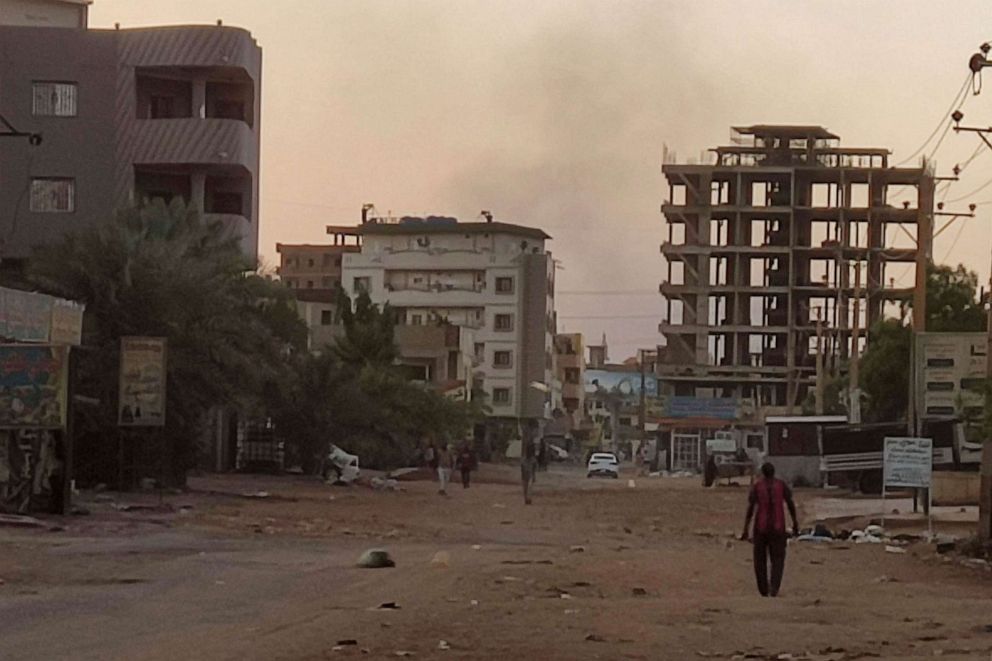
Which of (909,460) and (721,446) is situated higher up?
(909,460)

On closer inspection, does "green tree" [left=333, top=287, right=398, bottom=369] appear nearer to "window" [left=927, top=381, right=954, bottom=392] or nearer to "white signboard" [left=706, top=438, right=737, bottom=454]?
"white signboard" [left=706, top=438, right=737, bottom=454]

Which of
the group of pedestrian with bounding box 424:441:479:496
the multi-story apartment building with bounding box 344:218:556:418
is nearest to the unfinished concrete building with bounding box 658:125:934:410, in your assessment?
the multi-story apartment building with bounding box 344:218:556:418

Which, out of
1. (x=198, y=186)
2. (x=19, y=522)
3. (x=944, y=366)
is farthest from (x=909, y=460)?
(x=198, y=186)

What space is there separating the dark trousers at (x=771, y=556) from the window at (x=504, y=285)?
129m

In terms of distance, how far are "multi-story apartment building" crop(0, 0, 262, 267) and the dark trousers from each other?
49.6m

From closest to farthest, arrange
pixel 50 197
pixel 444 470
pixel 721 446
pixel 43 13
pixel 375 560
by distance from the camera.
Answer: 1. pixel 375 560
2. pixel 444 470
3. pixel 50 197
4. pixel 43 13
5. pixel 721 446

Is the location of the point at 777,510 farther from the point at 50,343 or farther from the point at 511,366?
the point at 511,366

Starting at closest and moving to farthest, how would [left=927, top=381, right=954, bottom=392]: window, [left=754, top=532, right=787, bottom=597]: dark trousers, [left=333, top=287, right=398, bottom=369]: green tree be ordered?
[left=754, top=532, right=787, bottom=597]: dark trousers → [left=927, top=381, right=954, bottom=392]: window → [left=333, top=287, right=398, bottom=369]: green tree

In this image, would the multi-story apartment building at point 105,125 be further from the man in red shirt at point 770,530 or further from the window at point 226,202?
the man in red shirt at point 770,530

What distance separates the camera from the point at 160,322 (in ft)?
167

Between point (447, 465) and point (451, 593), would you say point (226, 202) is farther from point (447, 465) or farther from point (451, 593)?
point (451, 593)

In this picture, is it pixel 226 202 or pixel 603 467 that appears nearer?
pixel 226 202

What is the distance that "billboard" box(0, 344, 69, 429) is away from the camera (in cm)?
3778

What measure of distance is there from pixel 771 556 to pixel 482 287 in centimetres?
13027
